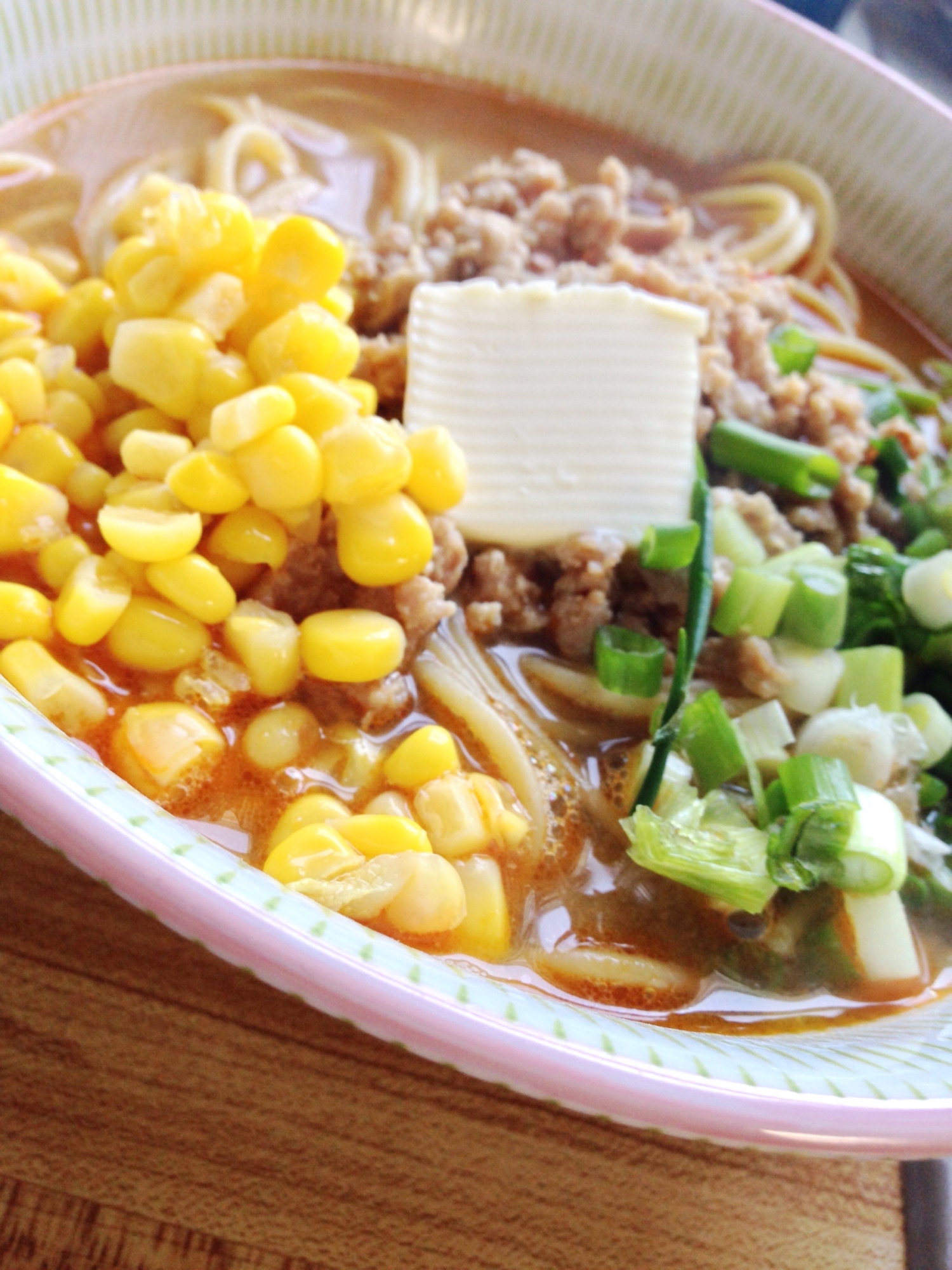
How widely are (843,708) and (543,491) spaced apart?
2.77 feet

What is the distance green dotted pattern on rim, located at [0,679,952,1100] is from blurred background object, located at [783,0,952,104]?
15.3 feet

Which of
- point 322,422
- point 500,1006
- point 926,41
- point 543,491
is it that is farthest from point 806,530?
point 926,41

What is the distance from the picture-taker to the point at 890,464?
2.92m

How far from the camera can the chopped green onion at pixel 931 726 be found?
2338 mm

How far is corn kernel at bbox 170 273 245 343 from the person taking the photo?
213cm

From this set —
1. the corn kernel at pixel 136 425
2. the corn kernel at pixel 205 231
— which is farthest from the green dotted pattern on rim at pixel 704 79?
the corn kernel at pixel 136 425

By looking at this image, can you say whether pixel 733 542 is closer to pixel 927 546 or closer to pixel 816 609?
pixel 816 609

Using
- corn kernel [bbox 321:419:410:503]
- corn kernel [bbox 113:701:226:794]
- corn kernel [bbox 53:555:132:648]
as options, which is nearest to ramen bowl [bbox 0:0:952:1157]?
corn kernel [bbox 113:701:226:794]

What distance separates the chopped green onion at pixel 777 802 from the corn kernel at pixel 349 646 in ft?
2.71

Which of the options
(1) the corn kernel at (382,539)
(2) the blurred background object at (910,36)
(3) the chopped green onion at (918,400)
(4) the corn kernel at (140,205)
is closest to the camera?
(1) the corn kernel at (382,539)

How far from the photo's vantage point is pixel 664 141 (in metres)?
3.74

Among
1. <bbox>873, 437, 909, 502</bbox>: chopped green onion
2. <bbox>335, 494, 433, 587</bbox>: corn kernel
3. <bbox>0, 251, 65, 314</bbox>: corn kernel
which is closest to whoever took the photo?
<bbox>335, 494, 433, 587</bbox>: corn kernel

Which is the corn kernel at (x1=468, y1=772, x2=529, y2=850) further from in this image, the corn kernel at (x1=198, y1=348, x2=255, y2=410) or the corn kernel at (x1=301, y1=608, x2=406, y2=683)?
the corn kernel at (x1=198, y1=348, x2=255, y2=410)

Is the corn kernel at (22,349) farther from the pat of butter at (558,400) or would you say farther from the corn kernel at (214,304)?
the pat of butter at (558,400)
